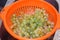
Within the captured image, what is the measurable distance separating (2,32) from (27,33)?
153 millimetres

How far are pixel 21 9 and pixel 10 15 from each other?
7cm

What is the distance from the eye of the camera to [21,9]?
2.72 ft

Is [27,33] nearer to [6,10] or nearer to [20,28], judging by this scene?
[20,28]

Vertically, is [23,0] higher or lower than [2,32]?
higher

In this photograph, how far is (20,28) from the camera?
75cm

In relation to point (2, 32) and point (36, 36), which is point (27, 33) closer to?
point (36, 36)

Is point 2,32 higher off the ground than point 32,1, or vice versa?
point 32,1

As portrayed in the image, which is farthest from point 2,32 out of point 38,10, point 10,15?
point 38,10

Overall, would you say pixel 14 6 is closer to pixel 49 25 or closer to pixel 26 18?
pixel 26 18

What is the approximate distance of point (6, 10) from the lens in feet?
2.45

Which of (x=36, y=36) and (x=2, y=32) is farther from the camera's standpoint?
(x=2, y=32)

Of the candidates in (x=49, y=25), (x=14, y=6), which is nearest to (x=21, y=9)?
(x=14, y=6)

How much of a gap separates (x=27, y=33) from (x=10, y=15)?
0.13 metres

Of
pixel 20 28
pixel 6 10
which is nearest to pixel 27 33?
pixel 20 28
